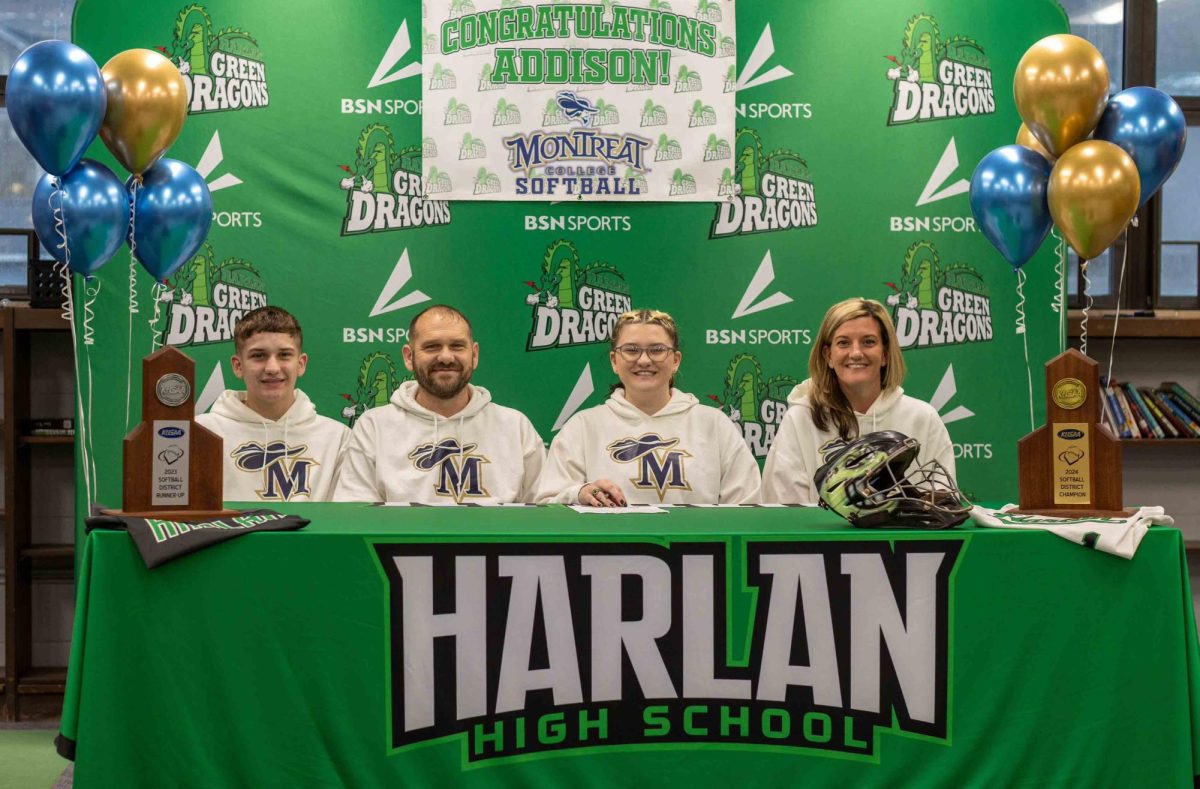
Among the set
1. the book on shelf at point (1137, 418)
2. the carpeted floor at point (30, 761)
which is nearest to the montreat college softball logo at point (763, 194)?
the book on shelf at point (1137, 418)

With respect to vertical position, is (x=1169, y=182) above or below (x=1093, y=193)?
above

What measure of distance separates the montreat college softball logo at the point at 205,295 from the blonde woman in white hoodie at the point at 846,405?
2.39 m

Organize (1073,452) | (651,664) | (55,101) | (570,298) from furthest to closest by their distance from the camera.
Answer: (570,298) → (55,101) → (1073,452) → (651,664)

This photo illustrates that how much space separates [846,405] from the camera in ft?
12.1

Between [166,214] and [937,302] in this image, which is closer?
[166,214]

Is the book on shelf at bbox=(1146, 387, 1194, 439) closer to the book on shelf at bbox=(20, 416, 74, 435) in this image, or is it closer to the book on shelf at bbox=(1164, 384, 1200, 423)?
the book on shelf at bbox=(1164, 384, 1200, 423)

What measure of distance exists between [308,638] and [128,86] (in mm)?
1811

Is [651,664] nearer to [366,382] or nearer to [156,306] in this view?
[366,382]

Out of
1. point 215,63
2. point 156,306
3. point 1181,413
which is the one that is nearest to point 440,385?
point 156,306

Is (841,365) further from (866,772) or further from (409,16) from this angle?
(409,16)

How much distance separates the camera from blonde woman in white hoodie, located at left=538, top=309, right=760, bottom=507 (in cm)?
373

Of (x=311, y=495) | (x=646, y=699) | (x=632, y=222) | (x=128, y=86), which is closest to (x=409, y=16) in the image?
(x=632, y=222)

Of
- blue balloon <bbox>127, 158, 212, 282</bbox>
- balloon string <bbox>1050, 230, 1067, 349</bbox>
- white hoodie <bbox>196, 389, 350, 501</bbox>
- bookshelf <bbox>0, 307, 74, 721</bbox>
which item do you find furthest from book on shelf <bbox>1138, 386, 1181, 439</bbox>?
bookshelf <bbox>0, 307, 74, 721</bbox>

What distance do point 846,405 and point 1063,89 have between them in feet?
3.84
